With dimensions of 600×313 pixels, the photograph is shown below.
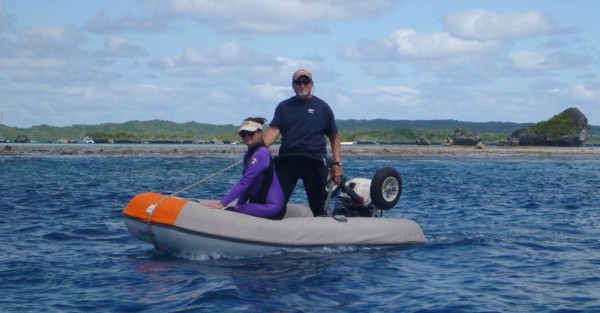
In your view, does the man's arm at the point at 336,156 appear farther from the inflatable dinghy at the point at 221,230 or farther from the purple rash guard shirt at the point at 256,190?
the purple rash guard shirt at the point at 256,190

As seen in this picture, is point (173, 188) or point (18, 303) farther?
point (173, 188)

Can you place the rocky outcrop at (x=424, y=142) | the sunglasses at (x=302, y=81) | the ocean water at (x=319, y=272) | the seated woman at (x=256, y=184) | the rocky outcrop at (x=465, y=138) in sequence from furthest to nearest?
the rocky outcrop at (x=424, y=142)
the rocky outcrop at (x=465, y=138)
the sunglasses at (x=302, y=81)
the seated woman at (x=256, y=184)
the ocean water at (x=319, y=272)

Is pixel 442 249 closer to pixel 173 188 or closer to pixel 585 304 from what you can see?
pixel 585 304

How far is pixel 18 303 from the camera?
28.6 ft

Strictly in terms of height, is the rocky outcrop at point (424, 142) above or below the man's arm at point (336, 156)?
above

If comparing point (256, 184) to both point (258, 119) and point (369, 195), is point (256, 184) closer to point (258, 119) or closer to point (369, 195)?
point (258, 119)

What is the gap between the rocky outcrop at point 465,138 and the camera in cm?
11956

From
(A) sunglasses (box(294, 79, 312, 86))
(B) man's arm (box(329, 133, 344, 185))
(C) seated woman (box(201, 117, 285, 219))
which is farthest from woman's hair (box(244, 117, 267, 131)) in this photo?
(B) man's arm (box(329, 133, 344, 185))

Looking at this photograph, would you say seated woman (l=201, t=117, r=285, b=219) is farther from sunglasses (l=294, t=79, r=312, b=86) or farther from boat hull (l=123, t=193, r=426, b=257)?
sunglasses (l=294, t=79, r=312, b=86)

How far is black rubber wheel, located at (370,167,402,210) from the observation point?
41.3ft

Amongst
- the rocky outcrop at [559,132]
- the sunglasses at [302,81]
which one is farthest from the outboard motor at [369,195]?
the rocky outcrop at [559,132]

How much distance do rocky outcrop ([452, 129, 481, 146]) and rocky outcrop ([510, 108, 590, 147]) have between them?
5.42m

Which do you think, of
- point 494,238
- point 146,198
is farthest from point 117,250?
point 494,238

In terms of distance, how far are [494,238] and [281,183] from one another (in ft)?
13.7
